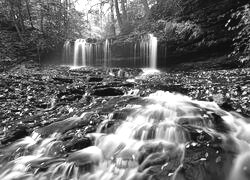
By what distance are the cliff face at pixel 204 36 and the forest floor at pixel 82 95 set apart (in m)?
2.51

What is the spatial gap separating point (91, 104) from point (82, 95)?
3.66ft

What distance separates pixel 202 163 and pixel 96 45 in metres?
13.3

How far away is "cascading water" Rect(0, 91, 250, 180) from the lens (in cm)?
405

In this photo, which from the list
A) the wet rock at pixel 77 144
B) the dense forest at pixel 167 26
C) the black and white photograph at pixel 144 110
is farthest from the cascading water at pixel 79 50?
the wet rock at pixel 77 144

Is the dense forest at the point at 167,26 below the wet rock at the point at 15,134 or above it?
above

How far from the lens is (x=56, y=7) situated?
68.1 ft

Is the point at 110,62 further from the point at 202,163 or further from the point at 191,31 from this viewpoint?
the point at 202,163

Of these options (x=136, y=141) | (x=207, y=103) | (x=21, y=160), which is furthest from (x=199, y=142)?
(x=21, y=160)

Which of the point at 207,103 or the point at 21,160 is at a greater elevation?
the point at 207,103

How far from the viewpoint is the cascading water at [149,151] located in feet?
13.3

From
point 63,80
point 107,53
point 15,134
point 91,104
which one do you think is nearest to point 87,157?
point 15,134

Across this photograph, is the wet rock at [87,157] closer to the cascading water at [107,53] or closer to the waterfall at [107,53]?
the cascading water at [107,53]

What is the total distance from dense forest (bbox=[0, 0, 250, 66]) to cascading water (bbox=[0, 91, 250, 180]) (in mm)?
2744

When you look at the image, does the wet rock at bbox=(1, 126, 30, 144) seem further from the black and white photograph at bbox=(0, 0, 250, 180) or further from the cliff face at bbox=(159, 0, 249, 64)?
the cliff face at bbox=(159, 0, 249, 64)
